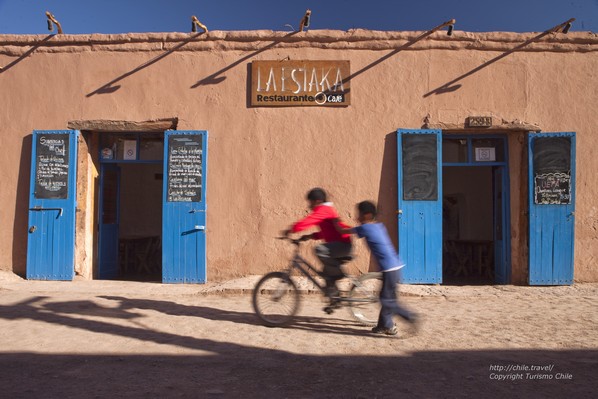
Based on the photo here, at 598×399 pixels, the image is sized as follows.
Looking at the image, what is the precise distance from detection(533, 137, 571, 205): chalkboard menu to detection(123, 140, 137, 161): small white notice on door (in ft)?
22.6

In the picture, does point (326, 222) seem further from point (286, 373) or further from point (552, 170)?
point (552, 170)

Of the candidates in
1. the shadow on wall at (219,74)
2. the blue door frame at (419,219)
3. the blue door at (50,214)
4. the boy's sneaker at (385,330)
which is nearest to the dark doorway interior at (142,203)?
the blue door at (50,214)

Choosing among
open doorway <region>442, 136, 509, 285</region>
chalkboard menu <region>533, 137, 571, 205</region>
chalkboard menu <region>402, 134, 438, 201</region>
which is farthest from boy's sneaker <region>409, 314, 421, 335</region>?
chalkboard menu <region>533, 137, 571, 205</region>

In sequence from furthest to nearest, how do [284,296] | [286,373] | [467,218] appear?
[467,218]
[284,296]
[286,373]

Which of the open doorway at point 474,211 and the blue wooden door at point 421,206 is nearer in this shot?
the blue wooden door at point 421,206

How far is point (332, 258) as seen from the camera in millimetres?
4461

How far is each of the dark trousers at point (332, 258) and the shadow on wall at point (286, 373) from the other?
0.71 meters

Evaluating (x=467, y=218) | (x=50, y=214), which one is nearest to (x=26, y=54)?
(x=50, y=214)

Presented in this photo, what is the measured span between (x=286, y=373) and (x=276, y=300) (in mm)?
1439

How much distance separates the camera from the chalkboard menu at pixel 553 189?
7.23 metres

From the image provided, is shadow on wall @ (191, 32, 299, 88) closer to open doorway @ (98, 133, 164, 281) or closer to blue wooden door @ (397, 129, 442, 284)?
open doorway @ (98, 133, 164, 281)

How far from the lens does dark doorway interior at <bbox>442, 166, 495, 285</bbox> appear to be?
957 centimetres

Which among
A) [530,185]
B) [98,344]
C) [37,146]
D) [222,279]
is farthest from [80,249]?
[530,185]

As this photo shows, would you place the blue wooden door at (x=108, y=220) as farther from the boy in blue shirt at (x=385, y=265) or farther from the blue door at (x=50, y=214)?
the boy in blue shirt at (x=385, y=265)
